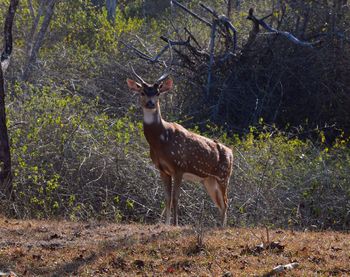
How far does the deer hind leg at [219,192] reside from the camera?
11.5m

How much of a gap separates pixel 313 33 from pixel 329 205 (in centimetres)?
673

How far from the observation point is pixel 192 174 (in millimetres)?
11062

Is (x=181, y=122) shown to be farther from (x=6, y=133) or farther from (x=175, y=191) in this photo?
(x=175, y=191)

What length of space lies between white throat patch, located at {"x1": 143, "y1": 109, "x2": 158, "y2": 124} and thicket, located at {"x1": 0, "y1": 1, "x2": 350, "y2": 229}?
6.75 feet

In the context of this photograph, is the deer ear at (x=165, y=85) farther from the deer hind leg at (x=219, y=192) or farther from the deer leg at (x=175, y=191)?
the deer hind leg at (x=219, y=192)

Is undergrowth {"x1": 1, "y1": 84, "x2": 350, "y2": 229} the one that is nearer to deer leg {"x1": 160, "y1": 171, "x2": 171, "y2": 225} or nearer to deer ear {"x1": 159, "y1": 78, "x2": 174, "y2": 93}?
deer leg {"x1": 160, "y1": 171, "x2": 171, "y2": 225}

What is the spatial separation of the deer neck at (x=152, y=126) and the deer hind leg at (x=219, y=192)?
1183 millimetres

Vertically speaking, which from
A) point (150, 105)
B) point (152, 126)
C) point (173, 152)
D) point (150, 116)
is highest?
point (150, 105)

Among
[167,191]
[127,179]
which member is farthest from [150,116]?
[127,179]

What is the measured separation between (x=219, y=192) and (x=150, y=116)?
1.61 metres

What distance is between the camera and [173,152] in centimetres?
1073

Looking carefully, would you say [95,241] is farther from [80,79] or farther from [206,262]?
[80,79]

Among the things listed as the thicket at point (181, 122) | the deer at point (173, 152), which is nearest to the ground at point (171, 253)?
the deer at point (173, 152)

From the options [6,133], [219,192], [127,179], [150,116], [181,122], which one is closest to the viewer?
[150,116]
